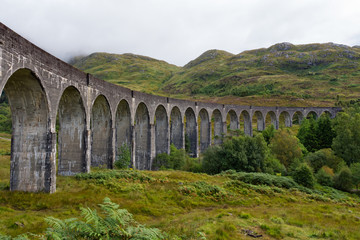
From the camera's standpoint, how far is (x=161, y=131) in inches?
1256

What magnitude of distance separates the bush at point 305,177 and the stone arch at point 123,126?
60.8ft

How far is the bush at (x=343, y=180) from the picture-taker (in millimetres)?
23000

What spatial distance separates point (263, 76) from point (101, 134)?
349 feet

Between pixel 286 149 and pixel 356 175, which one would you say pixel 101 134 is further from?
pixel 356 175

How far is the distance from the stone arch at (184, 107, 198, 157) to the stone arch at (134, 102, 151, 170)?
11.4m

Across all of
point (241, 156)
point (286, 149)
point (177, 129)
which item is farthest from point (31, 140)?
point (286, 149)

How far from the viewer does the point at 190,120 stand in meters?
39.2

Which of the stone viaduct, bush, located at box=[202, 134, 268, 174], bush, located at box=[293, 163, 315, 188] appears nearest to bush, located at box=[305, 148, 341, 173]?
bush, located at box=[293, 163, 315, 188]

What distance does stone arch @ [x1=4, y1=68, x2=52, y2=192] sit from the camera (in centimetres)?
1271

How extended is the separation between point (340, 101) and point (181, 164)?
220ft

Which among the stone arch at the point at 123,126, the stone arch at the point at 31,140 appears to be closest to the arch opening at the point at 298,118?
the stone arch at the point at 123,126

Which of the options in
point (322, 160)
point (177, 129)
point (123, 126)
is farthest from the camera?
Answer: point (177, 129)

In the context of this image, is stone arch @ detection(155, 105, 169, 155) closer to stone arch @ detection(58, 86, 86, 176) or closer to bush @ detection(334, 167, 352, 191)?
stone arch @ detection(58, 86, 86, 176)

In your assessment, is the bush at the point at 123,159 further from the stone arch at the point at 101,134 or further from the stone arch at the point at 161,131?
the stone arch at the point at 161,131
